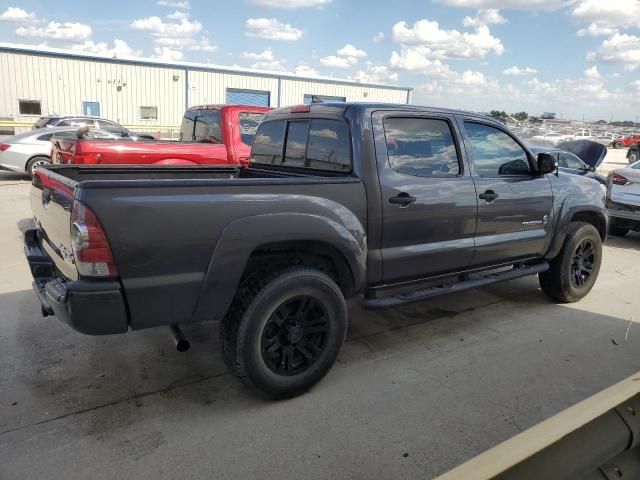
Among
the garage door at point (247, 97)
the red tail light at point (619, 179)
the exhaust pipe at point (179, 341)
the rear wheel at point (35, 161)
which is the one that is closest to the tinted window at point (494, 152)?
the exhaust pipe at point (179, 341)

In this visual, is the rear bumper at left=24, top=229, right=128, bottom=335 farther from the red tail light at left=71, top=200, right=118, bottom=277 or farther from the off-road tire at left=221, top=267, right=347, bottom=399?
the off-road tire at left=221, top=267, right=347, bottom=399

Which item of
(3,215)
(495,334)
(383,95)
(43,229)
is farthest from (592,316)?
(383,95)

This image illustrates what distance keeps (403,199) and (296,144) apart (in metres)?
1.13

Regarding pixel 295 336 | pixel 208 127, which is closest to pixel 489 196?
pixel 295 336

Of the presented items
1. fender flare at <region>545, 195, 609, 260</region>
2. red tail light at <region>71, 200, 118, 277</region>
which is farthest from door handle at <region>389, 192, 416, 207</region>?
fender flare at <region>545, 195, 609, 260</region>

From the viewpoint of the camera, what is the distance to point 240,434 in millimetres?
2949

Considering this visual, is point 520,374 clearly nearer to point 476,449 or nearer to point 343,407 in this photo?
point 476,449

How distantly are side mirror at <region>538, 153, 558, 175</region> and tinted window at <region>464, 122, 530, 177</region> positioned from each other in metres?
0.12

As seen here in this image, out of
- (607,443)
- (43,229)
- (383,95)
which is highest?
(383,95)

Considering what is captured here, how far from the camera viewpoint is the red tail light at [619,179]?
873 centimetres

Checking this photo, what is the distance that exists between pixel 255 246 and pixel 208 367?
1.24m

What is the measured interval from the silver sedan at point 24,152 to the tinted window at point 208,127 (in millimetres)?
5492

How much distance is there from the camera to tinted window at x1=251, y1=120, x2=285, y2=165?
4531mm

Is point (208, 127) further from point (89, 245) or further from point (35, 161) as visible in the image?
point (89, 245)
